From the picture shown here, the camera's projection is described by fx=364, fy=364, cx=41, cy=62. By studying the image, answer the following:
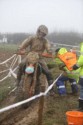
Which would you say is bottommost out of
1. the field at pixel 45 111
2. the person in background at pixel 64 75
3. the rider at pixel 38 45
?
the field at pixel 45 111

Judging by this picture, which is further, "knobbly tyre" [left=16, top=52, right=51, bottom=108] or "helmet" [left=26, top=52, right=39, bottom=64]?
"helmet" [left=26, top=52, right=39, bottom=64]

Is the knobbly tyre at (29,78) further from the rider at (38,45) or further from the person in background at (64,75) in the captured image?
the person in background at (64,75)

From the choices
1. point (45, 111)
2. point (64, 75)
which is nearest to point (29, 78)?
point (45, 111)

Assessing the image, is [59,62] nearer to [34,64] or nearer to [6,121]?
[34,64]

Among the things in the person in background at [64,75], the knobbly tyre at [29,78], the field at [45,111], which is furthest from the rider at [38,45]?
the field at [45,111]

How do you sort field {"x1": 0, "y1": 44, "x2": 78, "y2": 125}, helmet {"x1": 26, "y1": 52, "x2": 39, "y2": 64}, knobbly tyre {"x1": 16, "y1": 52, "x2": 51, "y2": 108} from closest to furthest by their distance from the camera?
field {"x1": 0, "y1": 44, "x2": 78, "y2": 125} < knobbly tyre {"x1": 16, "y1": 52, "x2": 51, "y2": 108} < helmet {"x1": 26, "y1": 52, "x2": 39, "y2": 64}

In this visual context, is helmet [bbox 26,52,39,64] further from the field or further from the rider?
the field

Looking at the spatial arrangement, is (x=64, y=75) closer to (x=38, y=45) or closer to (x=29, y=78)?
(x=38, y=45)

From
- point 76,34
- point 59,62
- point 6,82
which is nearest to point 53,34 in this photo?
point 76,34

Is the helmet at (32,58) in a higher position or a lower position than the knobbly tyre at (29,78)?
higher

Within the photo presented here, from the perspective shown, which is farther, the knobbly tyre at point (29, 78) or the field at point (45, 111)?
the knobbly tyre at point (29, 78)

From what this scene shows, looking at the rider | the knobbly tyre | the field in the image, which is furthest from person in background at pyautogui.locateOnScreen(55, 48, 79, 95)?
the knobbly tyre

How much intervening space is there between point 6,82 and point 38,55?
379 centimetres

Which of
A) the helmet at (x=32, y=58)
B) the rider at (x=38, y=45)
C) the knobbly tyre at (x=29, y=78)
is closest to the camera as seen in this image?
the knobbly tyre at (x=29, y=78)
